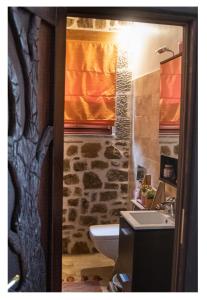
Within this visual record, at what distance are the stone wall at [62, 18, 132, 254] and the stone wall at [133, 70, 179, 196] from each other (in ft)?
0.69

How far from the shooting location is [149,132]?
3270mm

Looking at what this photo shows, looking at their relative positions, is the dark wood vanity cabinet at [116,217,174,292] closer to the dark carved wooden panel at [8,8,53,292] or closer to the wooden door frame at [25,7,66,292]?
the wooden door frame at [25,7,66,292]

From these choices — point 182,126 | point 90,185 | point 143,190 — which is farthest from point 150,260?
point 90,185

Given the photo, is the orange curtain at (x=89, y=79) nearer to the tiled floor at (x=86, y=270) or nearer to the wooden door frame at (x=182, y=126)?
the tiled floor at (x=86, y=270)

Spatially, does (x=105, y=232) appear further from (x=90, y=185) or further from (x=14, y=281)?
(x=14, y=281)

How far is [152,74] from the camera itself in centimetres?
318

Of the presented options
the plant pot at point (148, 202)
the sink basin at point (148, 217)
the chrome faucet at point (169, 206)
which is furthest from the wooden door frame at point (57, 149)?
the plant pot at point (148, 202)

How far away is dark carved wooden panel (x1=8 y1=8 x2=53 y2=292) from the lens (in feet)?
3.85

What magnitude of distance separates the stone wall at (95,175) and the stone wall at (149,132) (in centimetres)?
21

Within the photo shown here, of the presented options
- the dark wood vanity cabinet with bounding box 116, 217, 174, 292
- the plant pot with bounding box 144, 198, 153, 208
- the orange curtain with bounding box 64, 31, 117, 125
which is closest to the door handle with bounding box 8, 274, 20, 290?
the dark wood vanity cabinet with bounding box 116, 217, 174, 292

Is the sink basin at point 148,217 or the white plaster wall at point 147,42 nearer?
the sink basin at point 148,217

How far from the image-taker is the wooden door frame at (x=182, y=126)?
1.45 metres

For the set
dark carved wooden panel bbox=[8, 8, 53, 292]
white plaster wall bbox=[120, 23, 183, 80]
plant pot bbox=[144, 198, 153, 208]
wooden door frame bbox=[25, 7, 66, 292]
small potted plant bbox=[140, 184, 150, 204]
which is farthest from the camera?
small potted plant bbox=[140, 184, 150, 204]
